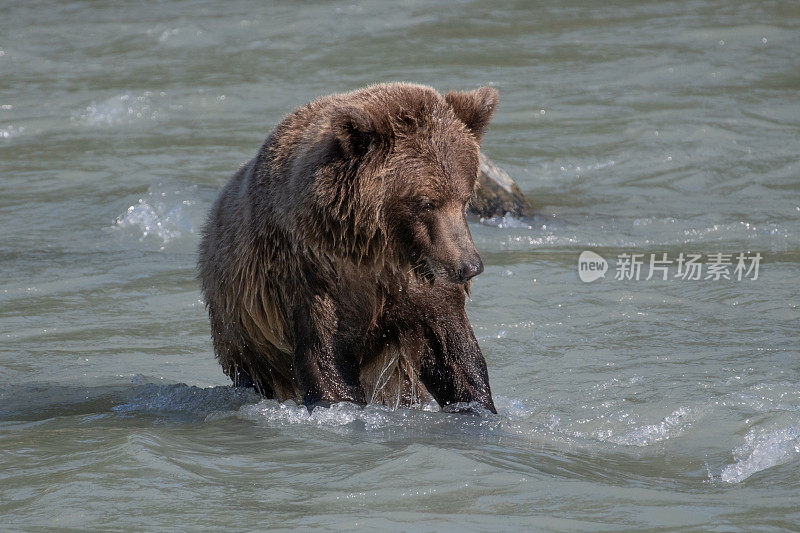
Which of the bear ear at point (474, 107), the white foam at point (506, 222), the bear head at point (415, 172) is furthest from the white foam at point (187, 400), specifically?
the white foam at point (506, 222)

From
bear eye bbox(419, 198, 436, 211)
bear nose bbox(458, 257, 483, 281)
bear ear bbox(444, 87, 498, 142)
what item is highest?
bear ear bbox(444, 87, 498, 142)

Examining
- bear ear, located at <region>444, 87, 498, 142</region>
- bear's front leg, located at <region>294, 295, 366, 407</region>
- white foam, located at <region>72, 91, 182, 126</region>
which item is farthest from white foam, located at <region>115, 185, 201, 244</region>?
bear ear, located at <region>444, 87, 498, 142</region>

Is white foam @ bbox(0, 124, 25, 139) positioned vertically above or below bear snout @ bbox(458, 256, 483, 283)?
above

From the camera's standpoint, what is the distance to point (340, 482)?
4.34 metres

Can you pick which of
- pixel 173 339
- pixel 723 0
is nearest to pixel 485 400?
pixel 173 339

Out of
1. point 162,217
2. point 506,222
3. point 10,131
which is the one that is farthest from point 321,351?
point 10,131

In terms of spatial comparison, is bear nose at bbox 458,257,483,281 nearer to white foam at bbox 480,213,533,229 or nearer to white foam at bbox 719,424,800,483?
white foam at bbox 719,424,800,483

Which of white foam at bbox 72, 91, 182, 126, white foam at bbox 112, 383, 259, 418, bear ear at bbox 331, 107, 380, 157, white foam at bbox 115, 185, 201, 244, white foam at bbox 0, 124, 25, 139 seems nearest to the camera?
bear ear at bbox 331, 107, 380, 157

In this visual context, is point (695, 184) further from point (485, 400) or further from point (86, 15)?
point (86, 15)

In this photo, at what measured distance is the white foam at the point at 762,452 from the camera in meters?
4.57

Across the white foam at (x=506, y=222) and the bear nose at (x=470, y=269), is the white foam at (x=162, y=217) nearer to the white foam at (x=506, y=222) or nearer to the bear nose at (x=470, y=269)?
the white foam at (x=506, y=222)

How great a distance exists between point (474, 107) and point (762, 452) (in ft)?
6.52

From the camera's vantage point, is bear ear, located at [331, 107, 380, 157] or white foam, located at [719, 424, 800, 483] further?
bear ear, located at [331, 107, 380, 157]

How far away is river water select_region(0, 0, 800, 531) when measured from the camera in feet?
14.1
